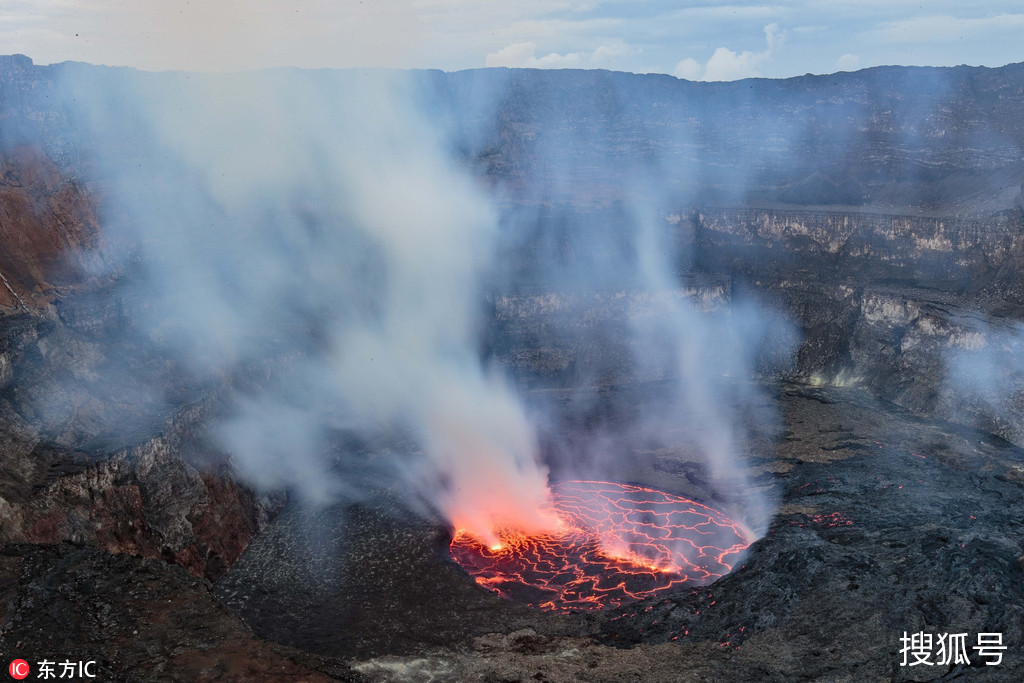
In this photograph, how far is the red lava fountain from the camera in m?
19.1

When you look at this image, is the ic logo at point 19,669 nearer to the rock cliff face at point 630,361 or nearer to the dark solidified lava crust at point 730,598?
the rock cliff face at point 630,361

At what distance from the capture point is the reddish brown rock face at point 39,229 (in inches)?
977

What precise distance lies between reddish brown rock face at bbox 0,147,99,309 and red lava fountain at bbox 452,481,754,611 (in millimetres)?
15630

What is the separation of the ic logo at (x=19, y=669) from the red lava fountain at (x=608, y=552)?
31.4ft

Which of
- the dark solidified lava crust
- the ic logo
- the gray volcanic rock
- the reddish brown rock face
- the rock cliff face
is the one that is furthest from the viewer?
the reddish brown rock face

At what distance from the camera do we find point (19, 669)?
14.2 metres

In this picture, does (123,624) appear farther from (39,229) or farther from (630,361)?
(630,361)

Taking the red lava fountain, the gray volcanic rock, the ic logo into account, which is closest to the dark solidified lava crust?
A: the red lava fountain

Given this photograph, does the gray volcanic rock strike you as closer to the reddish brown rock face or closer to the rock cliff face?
the rock cliff face

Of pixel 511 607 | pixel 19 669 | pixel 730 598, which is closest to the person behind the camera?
pixel 19 669

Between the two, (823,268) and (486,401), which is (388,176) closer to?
(486,401)

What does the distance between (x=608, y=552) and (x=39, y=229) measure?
21919 millimetres

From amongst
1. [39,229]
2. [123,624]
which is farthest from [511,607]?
[39,229]

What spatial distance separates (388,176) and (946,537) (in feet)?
95.0
